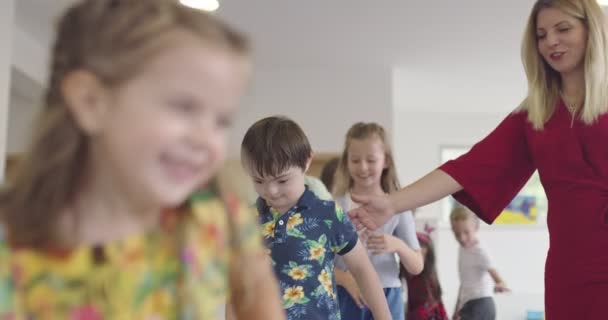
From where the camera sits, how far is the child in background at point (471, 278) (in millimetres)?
4105

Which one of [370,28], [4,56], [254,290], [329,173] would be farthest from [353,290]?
[370,28]

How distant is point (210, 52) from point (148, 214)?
0.17 metres

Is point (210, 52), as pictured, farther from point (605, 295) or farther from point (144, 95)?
point (605, 295)

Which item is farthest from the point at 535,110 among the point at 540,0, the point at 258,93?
the point at 258,93

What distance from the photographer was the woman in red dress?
1510 mm

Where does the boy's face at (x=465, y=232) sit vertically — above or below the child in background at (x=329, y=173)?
below

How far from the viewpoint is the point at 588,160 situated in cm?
152

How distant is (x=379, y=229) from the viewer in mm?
2242

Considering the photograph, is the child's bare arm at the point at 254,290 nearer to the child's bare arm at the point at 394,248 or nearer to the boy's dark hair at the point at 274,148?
the boy's dark hair at the point at 274,148

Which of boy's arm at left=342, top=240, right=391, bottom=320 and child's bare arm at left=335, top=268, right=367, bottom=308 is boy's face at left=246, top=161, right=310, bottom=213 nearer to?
boy's arm at left=342, top=240, right=391, bottom=320

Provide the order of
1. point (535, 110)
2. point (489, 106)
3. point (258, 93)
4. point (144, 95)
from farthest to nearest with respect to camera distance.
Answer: point (489, 106) → point (258, 93) → point (535, 110) → point (144, 95)

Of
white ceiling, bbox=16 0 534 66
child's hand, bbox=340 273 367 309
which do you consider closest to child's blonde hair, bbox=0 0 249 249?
child's hand, bbox=340 273 367 309

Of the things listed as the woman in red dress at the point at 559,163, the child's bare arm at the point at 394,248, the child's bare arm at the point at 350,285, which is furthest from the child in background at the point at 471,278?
the woman in red dress at the point at 559,163

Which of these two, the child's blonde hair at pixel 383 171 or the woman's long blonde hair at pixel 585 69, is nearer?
the woman's long blonde hair at pixel 585 69
